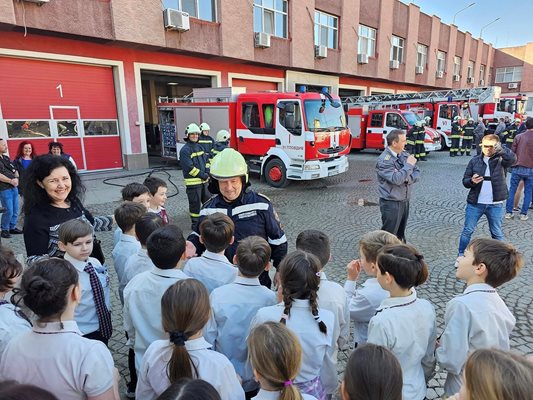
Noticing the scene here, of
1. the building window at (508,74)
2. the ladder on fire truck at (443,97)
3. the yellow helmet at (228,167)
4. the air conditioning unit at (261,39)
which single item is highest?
the building window at (508,74)

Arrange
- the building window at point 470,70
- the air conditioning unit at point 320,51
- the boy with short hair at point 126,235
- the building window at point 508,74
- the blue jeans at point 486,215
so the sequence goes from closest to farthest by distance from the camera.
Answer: the boy with short hair at point 126,235, the blue jeans at point 486,215, the air conditioning unit at point 320,51, the building window at point 470,70, the building window at point 508,74

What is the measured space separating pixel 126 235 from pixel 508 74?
166ft

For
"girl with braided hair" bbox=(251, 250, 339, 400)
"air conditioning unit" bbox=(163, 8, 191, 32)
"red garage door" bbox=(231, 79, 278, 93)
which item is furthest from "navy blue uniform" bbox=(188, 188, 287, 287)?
"red garage door" bbox=(231, 79, 278, 93)

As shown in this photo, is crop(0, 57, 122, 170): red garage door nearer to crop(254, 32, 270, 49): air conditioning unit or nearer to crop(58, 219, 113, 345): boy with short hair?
crop(254, 32, 270, 49): air conditioning unit

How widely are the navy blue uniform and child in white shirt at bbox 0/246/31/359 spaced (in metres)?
1.23

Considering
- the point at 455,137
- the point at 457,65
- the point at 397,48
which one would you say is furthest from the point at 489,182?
the point at 457,65

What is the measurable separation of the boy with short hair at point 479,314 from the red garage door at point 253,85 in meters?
15.9

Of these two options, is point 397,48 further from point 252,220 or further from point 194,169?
point 252,220

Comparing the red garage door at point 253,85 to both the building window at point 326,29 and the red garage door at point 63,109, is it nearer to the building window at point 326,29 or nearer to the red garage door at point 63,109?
the building window at point 326,29

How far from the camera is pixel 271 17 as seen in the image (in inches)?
659

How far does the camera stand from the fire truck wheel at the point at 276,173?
33.4ft

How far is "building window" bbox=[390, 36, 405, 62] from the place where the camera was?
25059 mm

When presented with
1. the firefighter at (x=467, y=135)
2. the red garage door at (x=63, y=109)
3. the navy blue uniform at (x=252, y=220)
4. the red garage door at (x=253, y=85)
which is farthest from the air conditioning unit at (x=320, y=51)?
the navy blue uniform at (x=252, y=220)

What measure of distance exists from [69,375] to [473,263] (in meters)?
2.17
